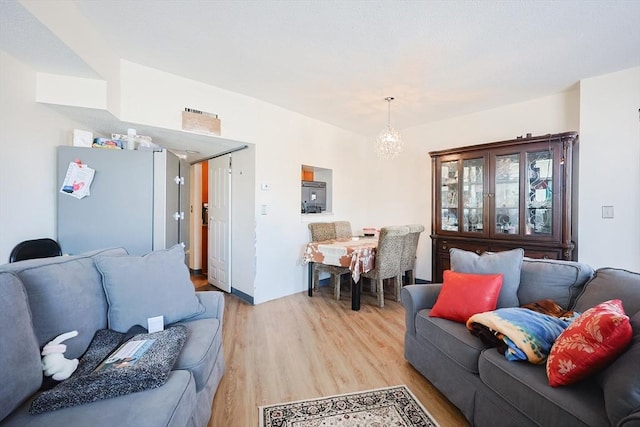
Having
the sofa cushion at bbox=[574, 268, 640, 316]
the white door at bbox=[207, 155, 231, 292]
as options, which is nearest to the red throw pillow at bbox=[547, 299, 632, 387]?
the sofa cushion at bbox=[574, 268, 640, 316]

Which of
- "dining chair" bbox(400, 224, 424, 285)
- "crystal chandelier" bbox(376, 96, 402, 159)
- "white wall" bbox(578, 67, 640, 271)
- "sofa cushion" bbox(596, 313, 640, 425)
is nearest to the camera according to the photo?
"sofa cushion" bbox(596, 313, 640, 425)

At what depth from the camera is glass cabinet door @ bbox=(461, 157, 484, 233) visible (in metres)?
3.22

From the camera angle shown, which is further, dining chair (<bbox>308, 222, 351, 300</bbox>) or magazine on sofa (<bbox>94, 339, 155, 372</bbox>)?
dining chair (<bbox>308, 222, 351, 300</bbox>)

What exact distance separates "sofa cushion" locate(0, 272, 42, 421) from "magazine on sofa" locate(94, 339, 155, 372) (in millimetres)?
194

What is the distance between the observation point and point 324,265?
11.4 feet

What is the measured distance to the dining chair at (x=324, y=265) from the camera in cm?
338

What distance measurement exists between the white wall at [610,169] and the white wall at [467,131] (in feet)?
0.94

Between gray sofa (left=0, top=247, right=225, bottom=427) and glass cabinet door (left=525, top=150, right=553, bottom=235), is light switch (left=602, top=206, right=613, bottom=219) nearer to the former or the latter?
Result: glass cabinet door (left=525, top=150, right=553, bottom=235)

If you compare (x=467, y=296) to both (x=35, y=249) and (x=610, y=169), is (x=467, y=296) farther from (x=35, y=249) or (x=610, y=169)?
(x=35, y=249)

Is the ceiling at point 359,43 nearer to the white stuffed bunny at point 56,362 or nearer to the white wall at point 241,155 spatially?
the white wall at point 241,155

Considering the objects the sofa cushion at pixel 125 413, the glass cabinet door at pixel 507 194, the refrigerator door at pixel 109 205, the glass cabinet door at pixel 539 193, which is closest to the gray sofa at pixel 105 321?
the sofa cushion at pixel 125 413

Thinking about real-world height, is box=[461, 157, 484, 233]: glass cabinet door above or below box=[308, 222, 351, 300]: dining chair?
above

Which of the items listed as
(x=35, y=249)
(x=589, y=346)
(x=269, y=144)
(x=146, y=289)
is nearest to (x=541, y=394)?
(x=589, y=346)

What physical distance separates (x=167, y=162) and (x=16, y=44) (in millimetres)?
1075
